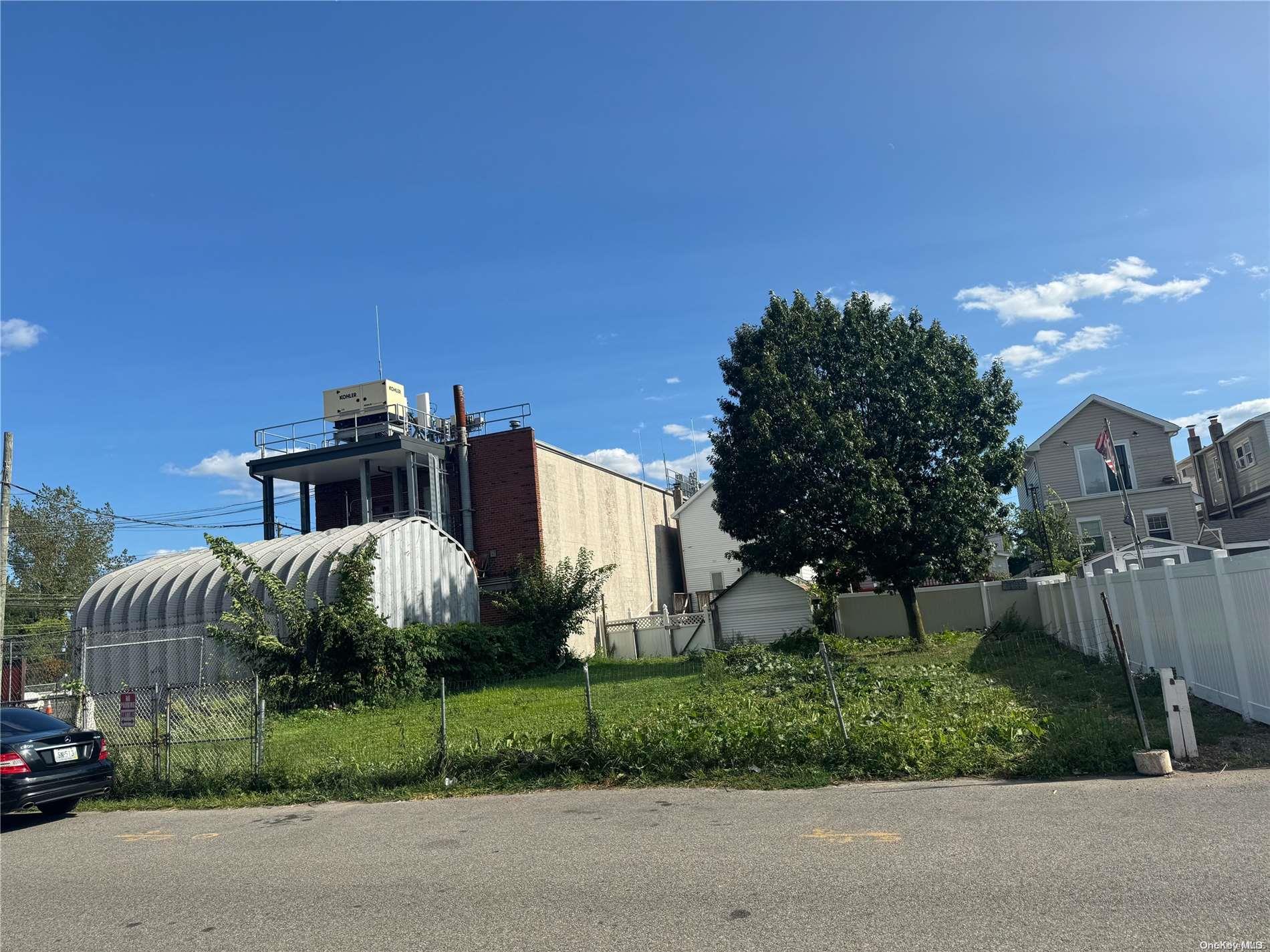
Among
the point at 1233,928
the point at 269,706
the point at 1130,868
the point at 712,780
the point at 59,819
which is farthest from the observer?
the point at 269,706

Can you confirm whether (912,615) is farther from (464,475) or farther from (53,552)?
(53,552)

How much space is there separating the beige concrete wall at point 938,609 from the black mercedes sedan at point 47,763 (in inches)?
850

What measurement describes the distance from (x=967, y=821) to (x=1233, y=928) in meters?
2.71

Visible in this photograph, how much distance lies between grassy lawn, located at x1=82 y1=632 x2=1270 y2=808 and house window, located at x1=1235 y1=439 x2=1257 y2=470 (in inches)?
1178

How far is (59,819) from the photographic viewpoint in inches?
424

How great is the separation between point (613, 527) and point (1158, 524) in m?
20.9

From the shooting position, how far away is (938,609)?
89.1 ft

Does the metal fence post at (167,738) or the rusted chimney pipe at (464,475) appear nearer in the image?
the metal fence post at (167,738)

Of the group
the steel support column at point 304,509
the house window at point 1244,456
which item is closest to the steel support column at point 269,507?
the steel support column at point 304,509

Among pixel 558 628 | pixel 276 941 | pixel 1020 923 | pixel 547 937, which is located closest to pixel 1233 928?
pixel 1020 923

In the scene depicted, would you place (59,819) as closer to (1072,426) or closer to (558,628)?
(558,628)

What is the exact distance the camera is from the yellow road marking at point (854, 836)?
273 inches

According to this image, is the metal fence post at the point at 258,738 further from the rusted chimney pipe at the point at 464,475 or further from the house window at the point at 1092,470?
the house window at the point at 1092,470

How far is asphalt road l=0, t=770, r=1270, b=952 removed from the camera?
5.12m
